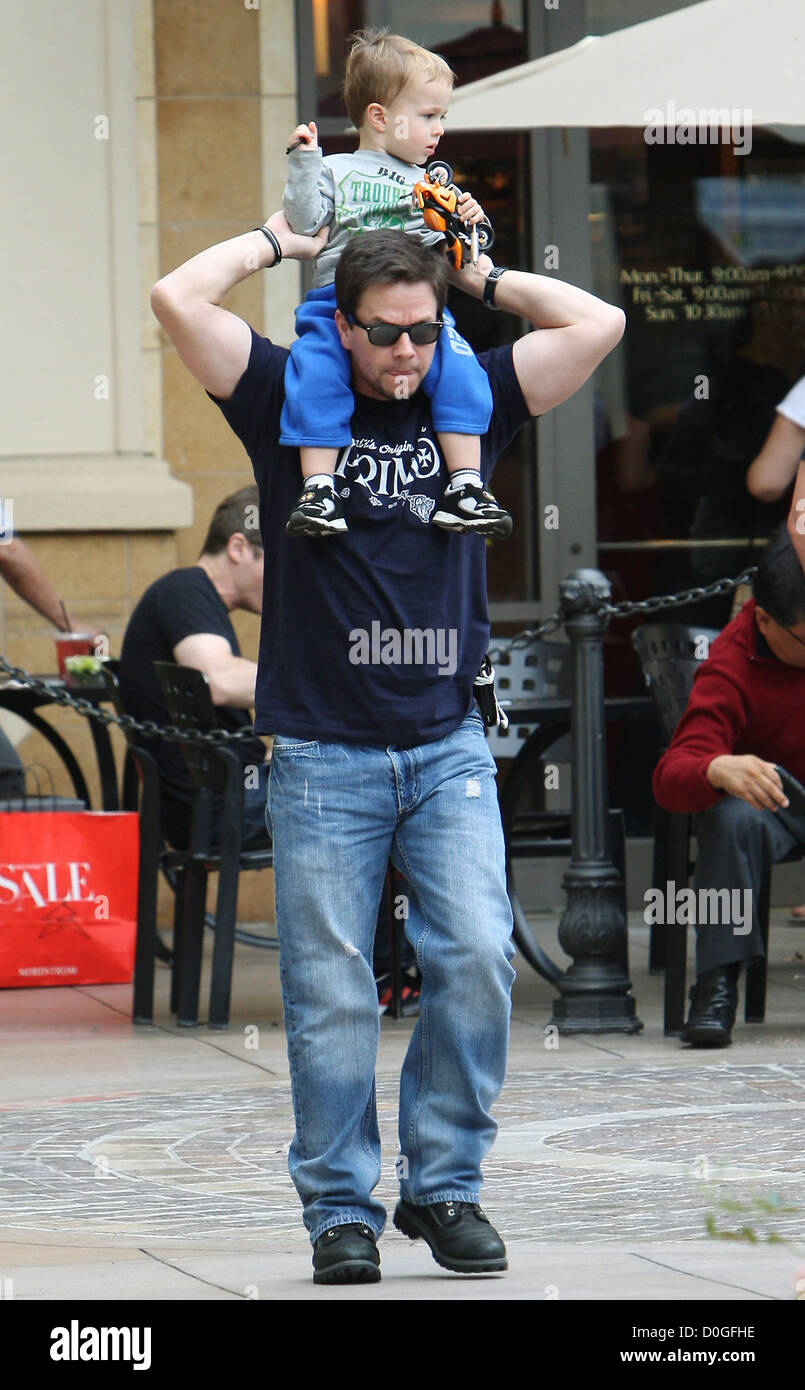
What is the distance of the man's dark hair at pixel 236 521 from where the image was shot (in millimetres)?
7805

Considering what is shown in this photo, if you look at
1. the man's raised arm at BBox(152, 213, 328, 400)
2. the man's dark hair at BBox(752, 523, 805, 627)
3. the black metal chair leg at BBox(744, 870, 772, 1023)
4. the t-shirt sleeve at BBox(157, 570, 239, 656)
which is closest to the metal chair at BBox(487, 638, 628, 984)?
the black metal chair leg at BBox(744, 870, 772, 1023)

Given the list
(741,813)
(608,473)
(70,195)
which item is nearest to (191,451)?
(70,195)

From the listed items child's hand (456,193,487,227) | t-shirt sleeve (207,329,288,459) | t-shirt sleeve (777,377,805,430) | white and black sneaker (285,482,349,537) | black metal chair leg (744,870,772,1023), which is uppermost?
child's hand (456,193,487,227)

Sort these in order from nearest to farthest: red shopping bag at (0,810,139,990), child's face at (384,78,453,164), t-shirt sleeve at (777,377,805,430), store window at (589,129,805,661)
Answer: child's face at (384,78,453,164) < red shopping bag at (0,810,139,990) < t-shirt sleeve at (777,377,805,430) < store window at (589,129,805,661)

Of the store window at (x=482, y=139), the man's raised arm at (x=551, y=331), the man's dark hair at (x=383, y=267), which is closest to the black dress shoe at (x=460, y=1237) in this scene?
the man's raised arm at (x=551, y=331)

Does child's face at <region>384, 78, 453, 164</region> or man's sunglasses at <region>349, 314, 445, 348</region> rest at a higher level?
child's face at <region>384, 78, 453, 164</region>

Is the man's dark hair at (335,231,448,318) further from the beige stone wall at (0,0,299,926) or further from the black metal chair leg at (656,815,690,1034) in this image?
the beige stone wall at (0,0,299,926)

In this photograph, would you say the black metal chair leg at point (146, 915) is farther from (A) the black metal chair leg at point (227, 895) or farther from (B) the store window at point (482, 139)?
(B) the store window at point (482, 139)

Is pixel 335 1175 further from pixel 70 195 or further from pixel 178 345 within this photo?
pixel 70 195

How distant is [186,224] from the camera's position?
30.9 feet

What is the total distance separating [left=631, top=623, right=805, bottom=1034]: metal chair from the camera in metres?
7.00

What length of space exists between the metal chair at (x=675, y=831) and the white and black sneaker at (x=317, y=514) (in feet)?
9.54

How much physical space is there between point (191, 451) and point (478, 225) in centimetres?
499

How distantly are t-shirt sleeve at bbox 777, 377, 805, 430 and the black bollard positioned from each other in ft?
6.67
